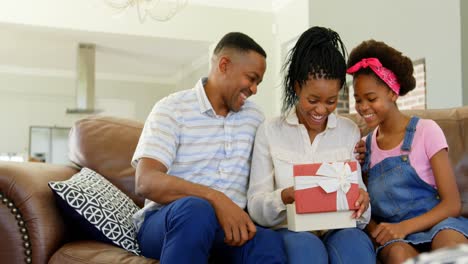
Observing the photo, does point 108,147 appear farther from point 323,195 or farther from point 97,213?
point 323,195

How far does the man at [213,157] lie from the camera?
1.38 metres

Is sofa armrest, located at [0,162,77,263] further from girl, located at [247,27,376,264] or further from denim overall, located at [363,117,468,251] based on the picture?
denim overall, located at [363,117,468,251]

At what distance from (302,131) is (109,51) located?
5.88 meters

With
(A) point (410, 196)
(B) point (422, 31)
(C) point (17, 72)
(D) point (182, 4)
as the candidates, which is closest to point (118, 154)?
(A) point (410, 196)

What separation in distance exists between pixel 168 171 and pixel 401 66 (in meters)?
0.84

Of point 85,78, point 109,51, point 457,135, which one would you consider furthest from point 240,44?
point 109,51

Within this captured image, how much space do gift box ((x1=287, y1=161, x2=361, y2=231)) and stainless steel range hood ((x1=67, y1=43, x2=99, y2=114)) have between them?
5793 millimetres

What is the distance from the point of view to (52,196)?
168 centimetres

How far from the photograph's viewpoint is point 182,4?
5.80m

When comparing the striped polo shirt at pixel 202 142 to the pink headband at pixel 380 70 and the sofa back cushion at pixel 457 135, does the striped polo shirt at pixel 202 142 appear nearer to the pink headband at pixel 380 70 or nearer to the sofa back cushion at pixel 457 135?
A: the pink headband at pixel 380 70

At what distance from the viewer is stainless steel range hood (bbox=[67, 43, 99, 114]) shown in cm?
675

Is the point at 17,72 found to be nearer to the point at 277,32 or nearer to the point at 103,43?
the point at 103,43

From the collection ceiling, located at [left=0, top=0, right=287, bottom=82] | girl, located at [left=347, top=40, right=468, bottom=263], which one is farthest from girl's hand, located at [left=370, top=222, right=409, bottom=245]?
ceiling, located at [left=0, top=0, right=287, bottom=82]

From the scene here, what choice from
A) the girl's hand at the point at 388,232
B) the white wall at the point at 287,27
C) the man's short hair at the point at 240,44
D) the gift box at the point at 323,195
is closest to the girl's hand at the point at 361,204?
the gift box at the point at 323,195
